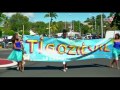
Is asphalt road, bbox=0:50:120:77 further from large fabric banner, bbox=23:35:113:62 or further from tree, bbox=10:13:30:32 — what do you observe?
tree, bbox=10:13:30:32

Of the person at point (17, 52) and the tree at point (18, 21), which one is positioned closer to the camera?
the person at point (17, 52)

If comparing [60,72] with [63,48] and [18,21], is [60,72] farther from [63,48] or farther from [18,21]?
[18,21]

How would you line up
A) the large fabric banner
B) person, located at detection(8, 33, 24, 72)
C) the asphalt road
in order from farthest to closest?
the large fabric banner
person, located at detection(8, 33, 24, 72)
the asphalt road

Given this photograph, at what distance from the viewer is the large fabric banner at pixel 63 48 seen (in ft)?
50.9

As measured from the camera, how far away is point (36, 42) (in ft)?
51.3

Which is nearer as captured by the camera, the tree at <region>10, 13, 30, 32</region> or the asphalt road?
the asphalt road

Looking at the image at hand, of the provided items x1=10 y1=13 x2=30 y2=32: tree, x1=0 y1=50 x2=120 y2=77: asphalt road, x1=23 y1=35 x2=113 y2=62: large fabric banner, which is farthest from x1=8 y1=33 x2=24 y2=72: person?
x1=10 y1=13 x2=30 y2=32: tree

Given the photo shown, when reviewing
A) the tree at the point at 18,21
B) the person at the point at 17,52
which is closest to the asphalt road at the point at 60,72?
the person at the point at 17,52

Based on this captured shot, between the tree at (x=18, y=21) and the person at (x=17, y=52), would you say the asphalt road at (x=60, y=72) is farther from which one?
the tree at (x=18, y=21)

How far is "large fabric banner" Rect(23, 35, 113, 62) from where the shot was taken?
15.5 metres
